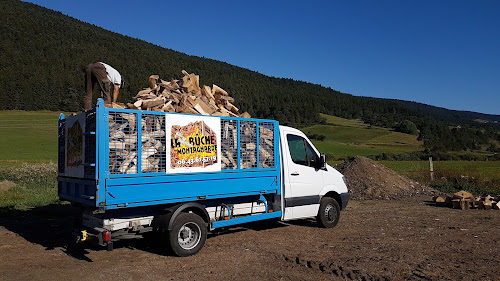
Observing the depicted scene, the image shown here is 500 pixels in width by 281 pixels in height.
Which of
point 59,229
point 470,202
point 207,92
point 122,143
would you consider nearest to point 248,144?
point 207,92

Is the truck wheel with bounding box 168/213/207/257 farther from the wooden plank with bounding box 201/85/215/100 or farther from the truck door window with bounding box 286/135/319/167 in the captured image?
the wooden plank with bounding box 201/85/215/100

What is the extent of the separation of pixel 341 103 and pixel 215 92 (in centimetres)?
13170

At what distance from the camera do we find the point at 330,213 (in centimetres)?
973

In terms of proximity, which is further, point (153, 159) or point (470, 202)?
point (470, 202)

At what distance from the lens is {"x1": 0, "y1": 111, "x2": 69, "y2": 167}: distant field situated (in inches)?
1527

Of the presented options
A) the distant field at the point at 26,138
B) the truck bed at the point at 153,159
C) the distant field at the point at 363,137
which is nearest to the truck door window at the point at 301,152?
the truck bed at the point at 153,159

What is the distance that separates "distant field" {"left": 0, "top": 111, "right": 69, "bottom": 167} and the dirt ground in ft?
92.5

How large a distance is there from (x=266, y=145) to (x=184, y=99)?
1980 millimetres

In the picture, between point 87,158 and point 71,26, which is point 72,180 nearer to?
point 87,158

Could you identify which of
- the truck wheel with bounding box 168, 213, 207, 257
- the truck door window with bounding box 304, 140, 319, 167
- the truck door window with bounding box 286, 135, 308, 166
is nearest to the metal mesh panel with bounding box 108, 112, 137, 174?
the truck wheel with bounding box 168, 213, 207, 257

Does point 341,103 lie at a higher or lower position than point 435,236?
higher

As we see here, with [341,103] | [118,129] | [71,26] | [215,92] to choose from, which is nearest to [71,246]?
[118,129]

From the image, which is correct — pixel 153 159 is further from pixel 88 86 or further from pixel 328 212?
pixel 328 212

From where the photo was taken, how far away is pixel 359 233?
9211 mm
